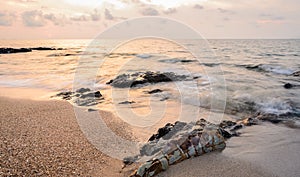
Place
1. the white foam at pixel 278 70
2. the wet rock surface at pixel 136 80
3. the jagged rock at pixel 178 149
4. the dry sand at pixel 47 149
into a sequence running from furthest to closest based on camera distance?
1. the white foam at pixel 278 70
2. the wet rock surface at pixel 136 80
3. the dry sand at pixel 47 149
4. the jagged rock at pixel 178 149

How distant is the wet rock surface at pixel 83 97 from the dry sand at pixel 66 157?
1.97 meters

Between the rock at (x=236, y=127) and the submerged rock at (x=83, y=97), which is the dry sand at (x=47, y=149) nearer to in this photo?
the submerged rock at (x=83, y=97)

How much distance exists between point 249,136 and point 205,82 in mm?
6724

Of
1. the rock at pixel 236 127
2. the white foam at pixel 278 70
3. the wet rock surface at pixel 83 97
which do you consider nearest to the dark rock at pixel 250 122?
the rock at pixel 236 127

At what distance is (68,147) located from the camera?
3730mm

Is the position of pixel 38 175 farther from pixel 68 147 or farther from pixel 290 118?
pixel 290 118

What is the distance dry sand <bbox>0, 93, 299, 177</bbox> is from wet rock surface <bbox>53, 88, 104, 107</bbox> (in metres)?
1.97

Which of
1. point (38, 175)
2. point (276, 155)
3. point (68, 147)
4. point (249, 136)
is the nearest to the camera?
point (38, 175)

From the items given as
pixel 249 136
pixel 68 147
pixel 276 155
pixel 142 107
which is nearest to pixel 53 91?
pixel 142 107

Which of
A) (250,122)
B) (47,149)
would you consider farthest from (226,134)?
(47,149)

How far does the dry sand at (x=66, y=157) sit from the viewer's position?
9.77ft

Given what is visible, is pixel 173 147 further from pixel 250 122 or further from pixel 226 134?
pixel 250 122

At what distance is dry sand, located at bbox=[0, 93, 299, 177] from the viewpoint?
2.98 meters

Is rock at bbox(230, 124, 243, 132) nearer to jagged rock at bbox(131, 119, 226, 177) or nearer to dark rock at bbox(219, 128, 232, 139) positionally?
dark rock at bbox(219, 128, 232, 139)
